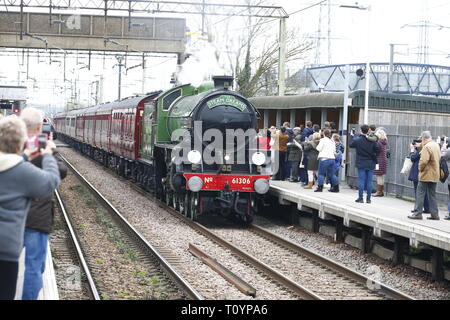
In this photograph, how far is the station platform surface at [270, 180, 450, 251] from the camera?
10116 mm

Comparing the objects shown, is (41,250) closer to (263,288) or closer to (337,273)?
(263,288)

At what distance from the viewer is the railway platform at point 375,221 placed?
10258 mm

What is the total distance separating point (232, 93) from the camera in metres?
15.2

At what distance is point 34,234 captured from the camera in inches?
233

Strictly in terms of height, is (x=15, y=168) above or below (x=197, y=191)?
above

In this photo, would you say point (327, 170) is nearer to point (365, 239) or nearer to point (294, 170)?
point (294, 170)

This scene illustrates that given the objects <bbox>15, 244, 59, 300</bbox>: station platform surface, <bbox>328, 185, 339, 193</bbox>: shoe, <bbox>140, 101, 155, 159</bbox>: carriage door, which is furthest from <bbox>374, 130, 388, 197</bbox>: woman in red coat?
<bbox>15, 244, 59, 300</bbox>: station platform surface

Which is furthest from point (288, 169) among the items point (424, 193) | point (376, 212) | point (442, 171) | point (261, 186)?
point (424, 193)

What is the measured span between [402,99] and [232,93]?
7738 mm

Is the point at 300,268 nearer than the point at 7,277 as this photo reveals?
No

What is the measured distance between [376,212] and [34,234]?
25.4ft

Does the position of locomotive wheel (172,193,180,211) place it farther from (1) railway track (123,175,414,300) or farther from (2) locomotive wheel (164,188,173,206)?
(1) railway track (123,175,414,300)

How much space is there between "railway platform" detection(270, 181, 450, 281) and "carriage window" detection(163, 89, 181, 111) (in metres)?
3.52

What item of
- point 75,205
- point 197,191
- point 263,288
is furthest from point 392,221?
point 75,205
